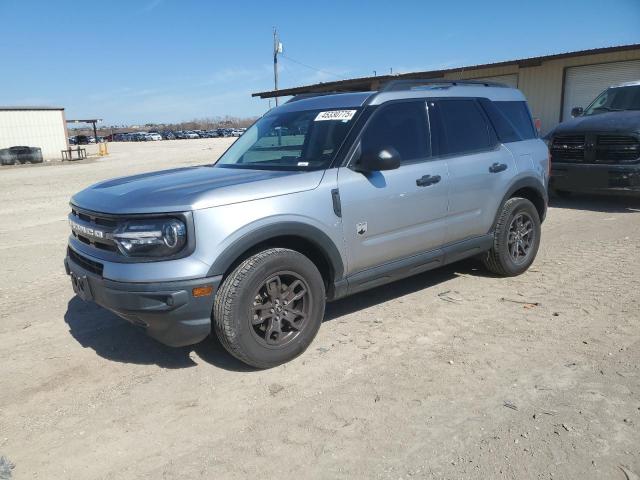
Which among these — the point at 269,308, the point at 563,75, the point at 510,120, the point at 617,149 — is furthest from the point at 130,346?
the point at 563,75

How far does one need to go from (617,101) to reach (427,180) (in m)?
7.95

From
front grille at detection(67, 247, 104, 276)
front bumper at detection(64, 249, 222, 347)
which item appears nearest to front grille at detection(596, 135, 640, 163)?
front bumper at detection(64, 249, 222, 347)

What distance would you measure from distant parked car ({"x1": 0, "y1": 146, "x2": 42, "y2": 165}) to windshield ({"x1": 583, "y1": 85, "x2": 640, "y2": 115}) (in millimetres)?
29431

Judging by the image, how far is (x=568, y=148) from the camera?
960cm

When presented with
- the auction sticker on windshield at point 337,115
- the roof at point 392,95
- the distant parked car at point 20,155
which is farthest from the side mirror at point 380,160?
the distant parked car at point 20,155

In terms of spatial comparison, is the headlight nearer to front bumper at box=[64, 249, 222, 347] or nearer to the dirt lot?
front bumper at box=[64, 249, 222, 347]

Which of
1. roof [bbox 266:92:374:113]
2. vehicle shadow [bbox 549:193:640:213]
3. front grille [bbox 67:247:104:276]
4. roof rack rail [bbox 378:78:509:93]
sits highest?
roof rack rail [bbox 378:78:509:93]

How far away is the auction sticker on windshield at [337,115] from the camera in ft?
13.6

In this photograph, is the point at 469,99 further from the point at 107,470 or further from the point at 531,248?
the point at 107,470

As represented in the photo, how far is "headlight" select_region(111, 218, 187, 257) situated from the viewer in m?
3.15

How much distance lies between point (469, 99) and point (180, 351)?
11.4 feet

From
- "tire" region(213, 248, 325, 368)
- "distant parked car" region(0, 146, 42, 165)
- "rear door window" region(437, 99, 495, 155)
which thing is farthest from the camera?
"distant parked car" region(0, 146, 42, 165)

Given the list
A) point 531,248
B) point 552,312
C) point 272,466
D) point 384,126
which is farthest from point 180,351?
point 531,248

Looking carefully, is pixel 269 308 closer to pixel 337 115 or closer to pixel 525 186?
pixel 337 115
